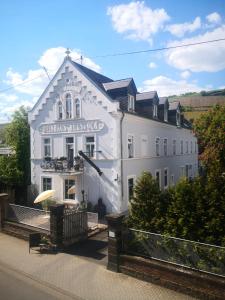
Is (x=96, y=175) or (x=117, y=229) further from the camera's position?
(x=96, y=175)

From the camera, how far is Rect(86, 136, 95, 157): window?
21.1 metres

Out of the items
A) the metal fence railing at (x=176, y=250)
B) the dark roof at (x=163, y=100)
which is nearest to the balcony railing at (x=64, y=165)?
the metal fence railing at (x=176, y=250)

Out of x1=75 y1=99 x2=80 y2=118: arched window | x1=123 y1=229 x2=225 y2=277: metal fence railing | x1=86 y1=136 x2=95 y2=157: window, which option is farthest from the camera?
x1=75 y1=99 x2=80 y2=118: arched window

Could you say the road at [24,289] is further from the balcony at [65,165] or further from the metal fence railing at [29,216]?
the balcony at [65,165]

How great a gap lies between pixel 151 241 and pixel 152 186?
2371 millimetres

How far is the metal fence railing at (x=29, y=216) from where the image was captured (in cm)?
1534

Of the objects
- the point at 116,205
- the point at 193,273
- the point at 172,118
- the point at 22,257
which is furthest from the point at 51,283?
the point at 172,118

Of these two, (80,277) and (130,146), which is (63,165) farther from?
(80,277)

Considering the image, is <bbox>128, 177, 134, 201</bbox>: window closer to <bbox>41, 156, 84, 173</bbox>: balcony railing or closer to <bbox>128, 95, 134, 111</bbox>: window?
<bbox>41, 156, 84, 173</bbox>: balcony railing

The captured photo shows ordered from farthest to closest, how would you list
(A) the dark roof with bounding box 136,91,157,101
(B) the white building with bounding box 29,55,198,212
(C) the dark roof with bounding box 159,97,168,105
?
(C) the dark roof with bounding box 159,97,168,105 < (A) the dark roof with bounding box 136,91,157,101 < (B) the white building with bounding box 29,55,198,212

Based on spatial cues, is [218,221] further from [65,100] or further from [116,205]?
[65,100]

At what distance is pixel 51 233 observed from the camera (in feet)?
45.7

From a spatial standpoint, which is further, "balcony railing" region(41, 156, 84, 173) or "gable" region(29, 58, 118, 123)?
"balcony railing" region(41, 156, 84, 173)

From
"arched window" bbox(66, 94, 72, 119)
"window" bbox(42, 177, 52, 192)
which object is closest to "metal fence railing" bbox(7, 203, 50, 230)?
"window" bbox(42, 177, 52, 192)
